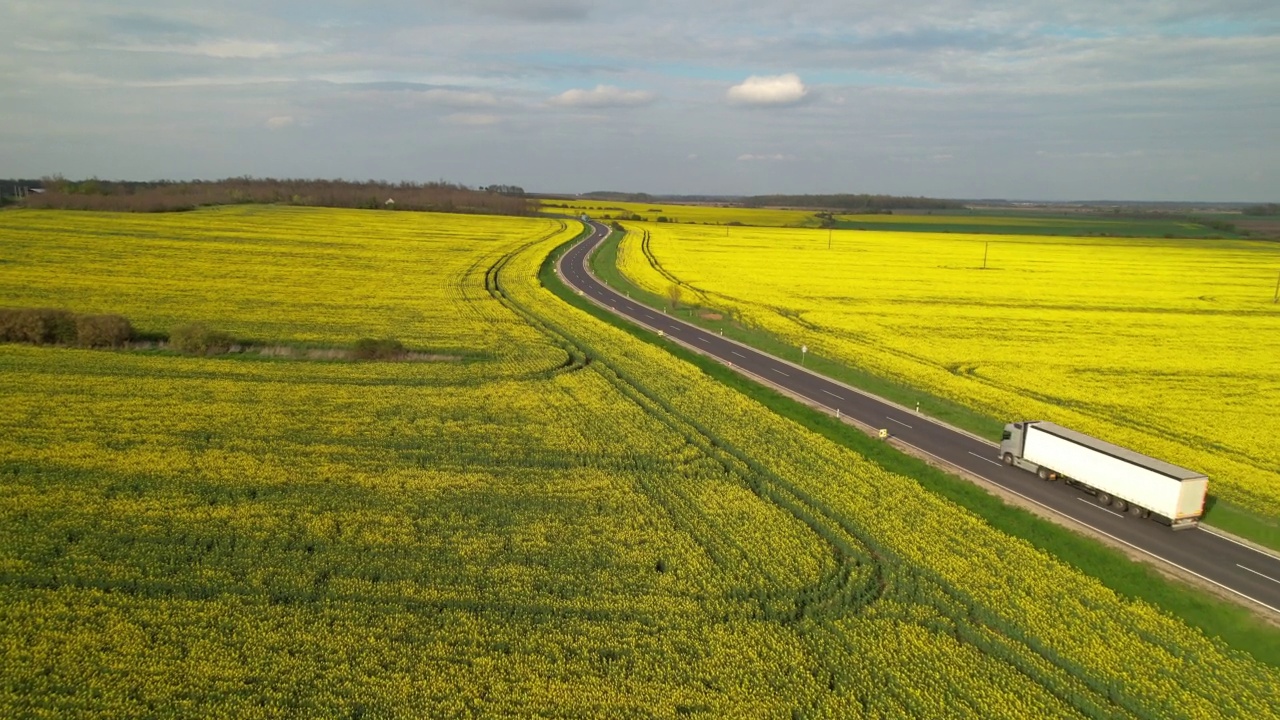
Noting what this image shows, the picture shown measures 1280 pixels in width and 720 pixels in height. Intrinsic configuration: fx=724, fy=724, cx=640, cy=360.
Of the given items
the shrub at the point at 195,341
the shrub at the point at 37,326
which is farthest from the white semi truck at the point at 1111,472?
the shrub at the point at 37,326

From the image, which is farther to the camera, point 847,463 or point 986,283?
point 986,283

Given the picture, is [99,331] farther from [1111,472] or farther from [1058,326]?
[1058,326]

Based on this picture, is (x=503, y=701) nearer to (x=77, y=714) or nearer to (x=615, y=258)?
(x=77, y=714)

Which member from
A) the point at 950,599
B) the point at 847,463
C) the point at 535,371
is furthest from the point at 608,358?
the point at 950,599

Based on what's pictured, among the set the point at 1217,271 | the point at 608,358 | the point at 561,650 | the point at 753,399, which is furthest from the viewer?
the point at 1217,271

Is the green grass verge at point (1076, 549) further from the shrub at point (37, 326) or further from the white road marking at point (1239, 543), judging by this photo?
the shrub at point (37, 326)

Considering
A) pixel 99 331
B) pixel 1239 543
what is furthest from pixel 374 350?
pixel 1239 543
